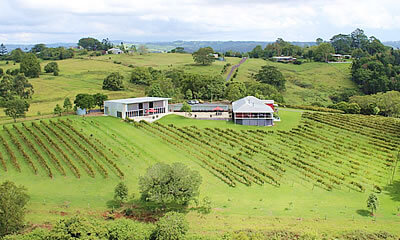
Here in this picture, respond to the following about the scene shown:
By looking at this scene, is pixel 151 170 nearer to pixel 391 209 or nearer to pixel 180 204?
pixel 180 204

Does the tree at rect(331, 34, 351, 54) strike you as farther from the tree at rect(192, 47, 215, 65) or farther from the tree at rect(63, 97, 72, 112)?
the tree at rect(63, 97, 72, 112)

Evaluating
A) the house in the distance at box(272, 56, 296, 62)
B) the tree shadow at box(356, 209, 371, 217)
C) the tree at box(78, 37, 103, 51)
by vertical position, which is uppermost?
the tree at box(78, 37, 103, 51)

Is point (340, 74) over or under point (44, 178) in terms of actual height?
over

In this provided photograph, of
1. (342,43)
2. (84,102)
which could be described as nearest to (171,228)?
(84,102)

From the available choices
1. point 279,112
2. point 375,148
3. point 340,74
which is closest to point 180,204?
point 375,148

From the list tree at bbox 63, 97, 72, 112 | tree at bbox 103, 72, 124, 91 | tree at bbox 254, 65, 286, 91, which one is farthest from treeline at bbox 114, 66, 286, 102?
tree at bbox 63, 97, 72, 112

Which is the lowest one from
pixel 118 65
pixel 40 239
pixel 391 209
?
pixel 391 209

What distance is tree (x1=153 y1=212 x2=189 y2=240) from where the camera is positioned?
25984mm

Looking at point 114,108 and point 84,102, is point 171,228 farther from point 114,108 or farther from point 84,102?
point 84,102

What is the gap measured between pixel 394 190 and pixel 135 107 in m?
45.7

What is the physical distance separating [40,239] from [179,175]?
43.8 feet

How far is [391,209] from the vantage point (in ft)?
117

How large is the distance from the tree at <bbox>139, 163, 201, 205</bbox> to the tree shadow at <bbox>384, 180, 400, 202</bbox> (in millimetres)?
23939

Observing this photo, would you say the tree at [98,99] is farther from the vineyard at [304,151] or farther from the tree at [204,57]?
the tree at [204,57]
